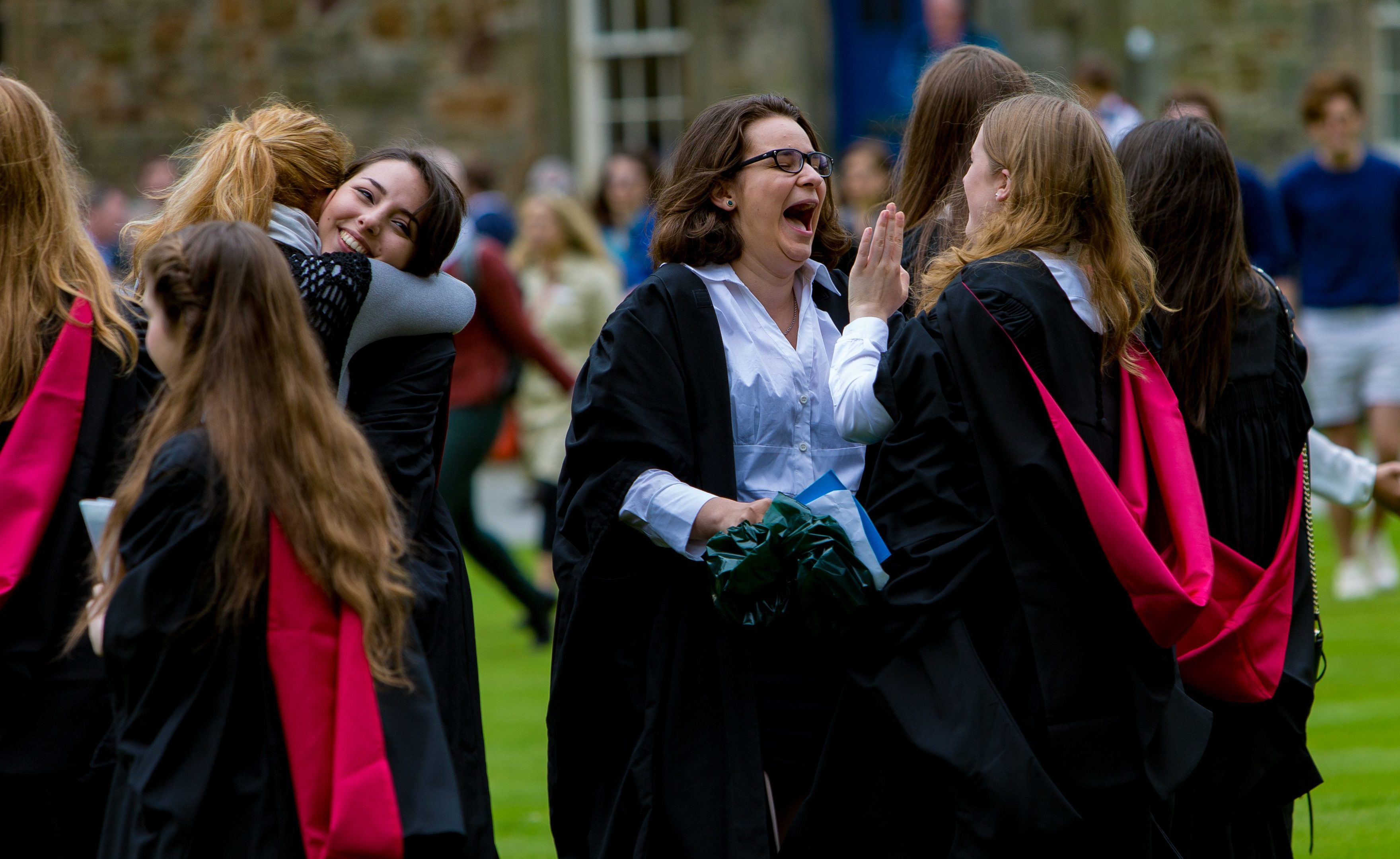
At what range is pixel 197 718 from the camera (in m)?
2.84

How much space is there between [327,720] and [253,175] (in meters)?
1.29

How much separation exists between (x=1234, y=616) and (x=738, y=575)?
4.26 feet

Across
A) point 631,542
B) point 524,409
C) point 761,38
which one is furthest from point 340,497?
point 761,38

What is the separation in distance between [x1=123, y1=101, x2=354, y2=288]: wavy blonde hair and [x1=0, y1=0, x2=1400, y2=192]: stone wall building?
10757 millimetres

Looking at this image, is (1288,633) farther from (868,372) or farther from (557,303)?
(557,303)

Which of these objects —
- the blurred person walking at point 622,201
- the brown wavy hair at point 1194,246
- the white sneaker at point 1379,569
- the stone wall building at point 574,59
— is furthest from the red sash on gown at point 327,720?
the stone wall building at point 574,59

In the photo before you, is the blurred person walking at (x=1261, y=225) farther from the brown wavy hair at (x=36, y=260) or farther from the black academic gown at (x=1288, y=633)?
the brown wavy hair at (x=36, y=260)

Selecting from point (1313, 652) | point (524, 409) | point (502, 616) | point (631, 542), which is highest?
point (631, 542)

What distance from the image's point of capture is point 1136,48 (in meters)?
14.1

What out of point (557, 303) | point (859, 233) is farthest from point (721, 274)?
point (557, 303)

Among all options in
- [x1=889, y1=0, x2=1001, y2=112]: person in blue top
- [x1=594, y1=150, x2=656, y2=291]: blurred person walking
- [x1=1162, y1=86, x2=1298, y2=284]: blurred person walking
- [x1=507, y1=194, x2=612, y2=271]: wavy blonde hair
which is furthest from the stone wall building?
[x1=1162, y1=86, x2=1298, y2=284]: blurred person walking

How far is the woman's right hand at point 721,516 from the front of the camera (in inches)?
132

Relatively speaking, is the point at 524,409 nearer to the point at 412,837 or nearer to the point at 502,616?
the point at 502,616

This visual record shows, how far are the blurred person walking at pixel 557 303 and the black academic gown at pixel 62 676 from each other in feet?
17.6
